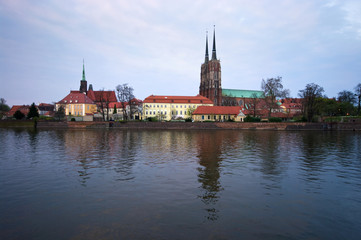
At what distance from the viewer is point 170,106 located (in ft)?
375

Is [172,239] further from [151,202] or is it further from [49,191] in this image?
[49,191]

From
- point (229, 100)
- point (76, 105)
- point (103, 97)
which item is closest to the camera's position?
point (103, 97)

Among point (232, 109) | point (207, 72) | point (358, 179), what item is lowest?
point (358, 179)

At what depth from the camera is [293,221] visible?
7.83 meters

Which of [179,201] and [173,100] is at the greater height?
[173,100]

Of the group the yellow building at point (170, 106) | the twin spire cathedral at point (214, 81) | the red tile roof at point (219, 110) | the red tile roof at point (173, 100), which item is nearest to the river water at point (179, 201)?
the red tile roof at point (219, 110)

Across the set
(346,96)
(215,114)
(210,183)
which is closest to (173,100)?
(215,114)

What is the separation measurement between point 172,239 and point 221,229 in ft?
Result: 5.05

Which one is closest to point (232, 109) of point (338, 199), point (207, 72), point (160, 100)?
point (160, 100)

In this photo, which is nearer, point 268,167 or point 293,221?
point 293,221

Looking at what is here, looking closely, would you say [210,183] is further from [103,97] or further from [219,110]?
[103,97]

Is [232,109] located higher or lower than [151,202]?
higher

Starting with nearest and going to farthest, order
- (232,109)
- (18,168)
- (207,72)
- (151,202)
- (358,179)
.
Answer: (151,202) < (358,179) < (18,168) < (232,109) < (207,72)

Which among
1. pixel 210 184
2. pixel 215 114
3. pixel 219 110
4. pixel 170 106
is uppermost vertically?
pixel 170 106
